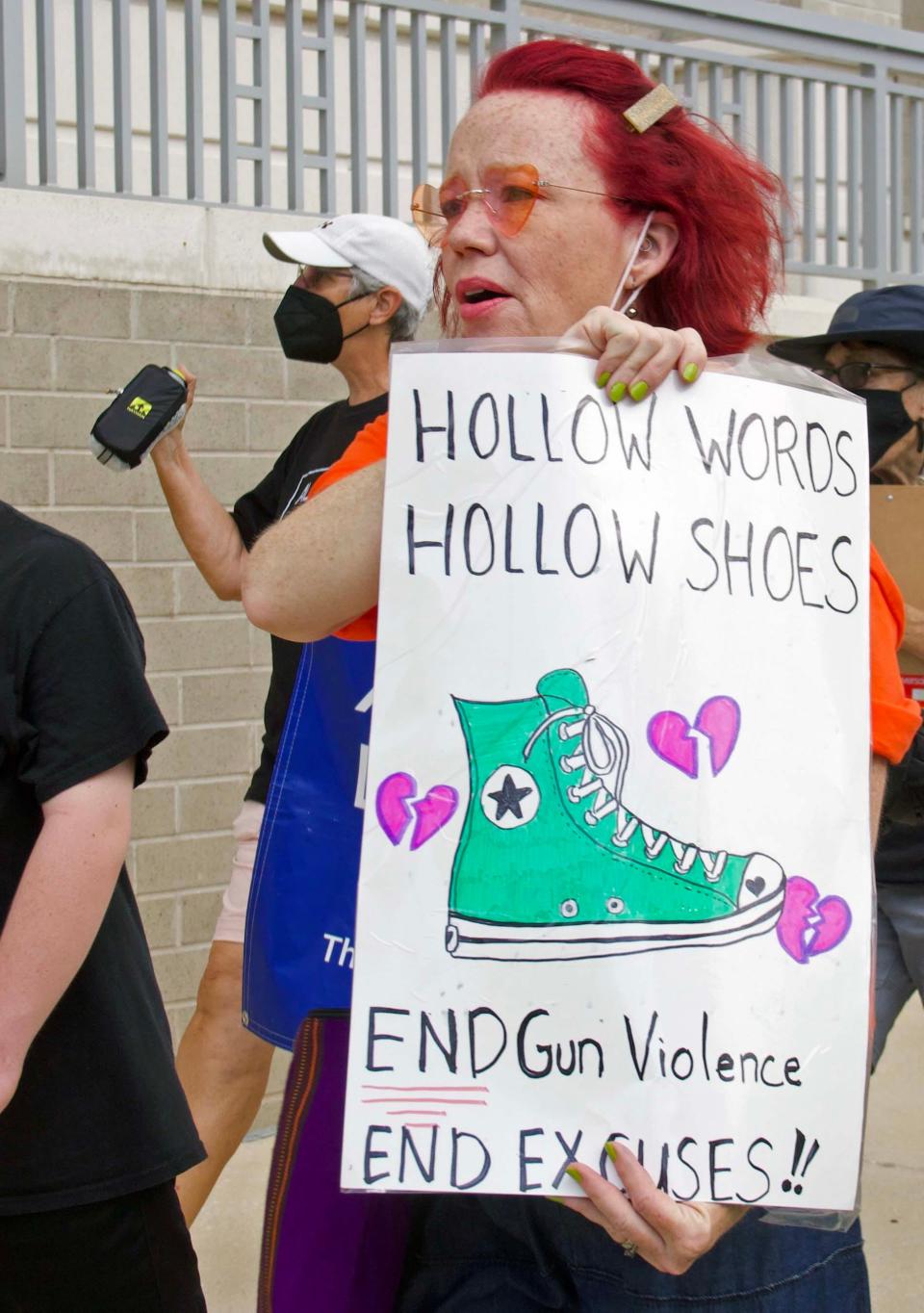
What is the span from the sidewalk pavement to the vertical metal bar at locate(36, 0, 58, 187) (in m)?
2.75

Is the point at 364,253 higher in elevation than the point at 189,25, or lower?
lower

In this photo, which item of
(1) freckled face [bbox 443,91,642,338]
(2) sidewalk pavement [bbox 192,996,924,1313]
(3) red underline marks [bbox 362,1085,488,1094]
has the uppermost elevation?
(1) freckled face [bbox 443,91,642,338]

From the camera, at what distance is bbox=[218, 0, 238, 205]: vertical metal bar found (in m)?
4.74

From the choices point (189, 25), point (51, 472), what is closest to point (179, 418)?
point (51, 472)

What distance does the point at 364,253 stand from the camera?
12.1 ft

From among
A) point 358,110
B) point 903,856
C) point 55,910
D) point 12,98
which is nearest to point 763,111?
point 358,110

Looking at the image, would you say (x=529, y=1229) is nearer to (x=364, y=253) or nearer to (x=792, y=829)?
(x=792, y=829)

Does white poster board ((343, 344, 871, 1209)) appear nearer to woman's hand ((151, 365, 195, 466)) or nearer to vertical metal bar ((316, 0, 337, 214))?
woman's hand ((151, 365, 195, 466))

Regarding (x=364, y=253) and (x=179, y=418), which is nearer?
(x=179, y=418)

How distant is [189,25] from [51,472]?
1.45 metres

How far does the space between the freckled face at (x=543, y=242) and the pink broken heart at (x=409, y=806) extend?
470mm

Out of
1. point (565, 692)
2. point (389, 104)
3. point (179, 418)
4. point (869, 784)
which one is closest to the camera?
point (565, 692)

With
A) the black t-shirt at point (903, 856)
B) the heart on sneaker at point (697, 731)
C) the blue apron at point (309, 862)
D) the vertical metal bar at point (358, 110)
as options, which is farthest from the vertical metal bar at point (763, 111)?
the heart on sneaker at point (697, 731)

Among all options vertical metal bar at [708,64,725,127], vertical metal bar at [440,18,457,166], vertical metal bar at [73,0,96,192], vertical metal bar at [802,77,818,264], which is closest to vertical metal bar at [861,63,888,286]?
vertical metal bar at [802,77,818,264]
